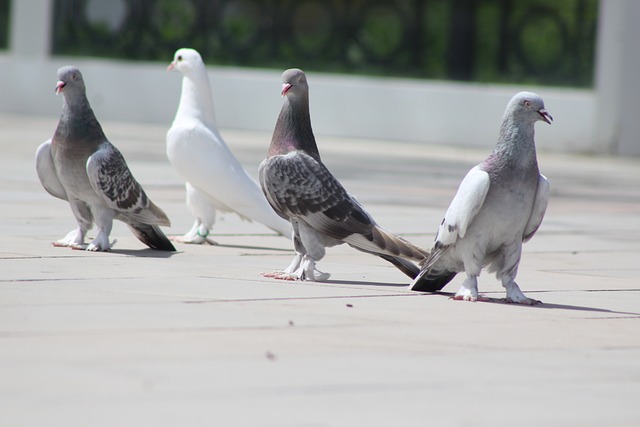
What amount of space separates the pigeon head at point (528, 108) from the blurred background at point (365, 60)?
14.0m

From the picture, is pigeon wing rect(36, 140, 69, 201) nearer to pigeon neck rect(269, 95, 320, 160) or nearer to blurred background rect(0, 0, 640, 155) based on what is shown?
pigeon neck rect(269, 95, 320, 160)

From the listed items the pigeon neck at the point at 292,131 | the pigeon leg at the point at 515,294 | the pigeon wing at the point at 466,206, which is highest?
the pigeon neck at the point at 292,131

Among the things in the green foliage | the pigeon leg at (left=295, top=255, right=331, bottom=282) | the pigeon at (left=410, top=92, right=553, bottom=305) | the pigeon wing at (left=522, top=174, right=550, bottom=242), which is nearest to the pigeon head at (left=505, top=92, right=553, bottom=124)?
the pigeon at (left=410, top=92, right=553, bottom=305)

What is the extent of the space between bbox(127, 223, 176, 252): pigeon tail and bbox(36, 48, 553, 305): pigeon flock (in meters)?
0.01

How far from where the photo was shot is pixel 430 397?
177 inches

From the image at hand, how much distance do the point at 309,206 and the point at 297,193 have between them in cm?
10

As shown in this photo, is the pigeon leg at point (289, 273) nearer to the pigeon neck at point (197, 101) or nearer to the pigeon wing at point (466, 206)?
the pigeon wing at point (466, 206)

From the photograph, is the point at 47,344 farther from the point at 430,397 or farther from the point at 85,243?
the point at 85,243

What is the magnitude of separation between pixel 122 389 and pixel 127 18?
21.2m

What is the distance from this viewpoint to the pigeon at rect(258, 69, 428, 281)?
7.16 meters

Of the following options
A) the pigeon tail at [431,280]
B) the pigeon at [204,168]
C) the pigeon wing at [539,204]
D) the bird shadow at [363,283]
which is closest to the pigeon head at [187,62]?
the pigeon at [204,168]

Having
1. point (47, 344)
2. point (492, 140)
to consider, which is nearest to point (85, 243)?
point (47, 344)

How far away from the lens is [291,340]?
536 cm

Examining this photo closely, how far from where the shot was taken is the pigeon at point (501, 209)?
6.52 meters
